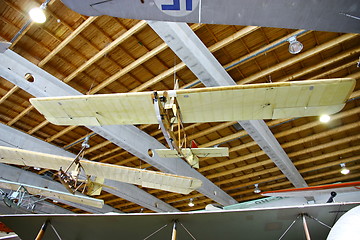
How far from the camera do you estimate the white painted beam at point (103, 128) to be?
21.3ft

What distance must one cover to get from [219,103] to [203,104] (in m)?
0.35

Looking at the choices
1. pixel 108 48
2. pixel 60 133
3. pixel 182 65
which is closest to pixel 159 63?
pixel 182 65

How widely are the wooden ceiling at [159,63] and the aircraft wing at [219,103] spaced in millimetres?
1907

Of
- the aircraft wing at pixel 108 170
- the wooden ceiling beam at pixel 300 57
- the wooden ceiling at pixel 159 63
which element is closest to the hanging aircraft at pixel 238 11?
the wooden ceiling at pixel 159 63

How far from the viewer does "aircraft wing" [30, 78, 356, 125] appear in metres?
4.70

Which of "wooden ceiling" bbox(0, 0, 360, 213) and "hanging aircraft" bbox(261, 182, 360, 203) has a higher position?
"wooden ceiling" bbox(0, 0, 360, 213)

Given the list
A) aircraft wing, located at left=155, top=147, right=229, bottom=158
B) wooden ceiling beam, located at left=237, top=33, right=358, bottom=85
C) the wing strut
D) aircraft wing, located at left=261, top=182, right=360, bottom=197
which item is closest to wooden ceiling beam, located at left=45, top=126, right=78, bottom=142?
aircraft wing, located at left=155, top=147, right=229, bottom=158

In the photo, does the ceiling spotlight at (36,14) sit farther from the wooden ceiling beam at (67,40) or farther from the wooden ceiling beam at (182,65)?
the wooden ceiling beam at (182,65)

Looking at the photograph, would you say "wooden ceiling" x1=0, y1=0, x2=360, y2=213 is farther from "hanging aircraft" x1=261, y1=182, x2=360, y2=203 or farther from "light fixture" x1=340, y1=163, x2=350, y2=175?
"hanging aircraft" x1=261, y1=182, x2=360, y2=203

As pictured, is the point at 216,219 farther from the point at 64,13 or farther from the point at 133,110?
the point at 64,13

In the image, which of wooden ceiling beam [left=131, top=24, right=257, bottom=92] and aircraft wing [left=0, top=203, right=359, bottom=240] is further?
wooden ceiling beam [left=131, top=24, right=257, bottom=92]

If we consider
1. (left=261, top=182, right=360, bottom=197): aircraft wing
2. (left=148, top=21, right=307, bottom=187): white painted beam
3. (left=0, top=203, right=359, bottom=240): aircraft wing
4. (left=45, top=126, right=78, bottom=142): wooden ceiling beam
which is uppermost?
(left=148, top=21, right=307, bottom=187): white painted beam

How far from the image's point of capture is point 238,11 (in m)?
2.43

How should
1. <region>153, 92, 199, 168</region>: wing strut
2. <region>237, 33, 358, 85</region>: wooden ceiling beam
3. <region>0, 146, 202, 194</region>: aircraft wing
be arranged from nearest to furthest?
<region>153, 92, 199, 168</region>: wing strut < <region>237, 33, 358, 85</region>: wooden ceiling beam < <region>0, 146, 202, 194</region>: aircraft wing
